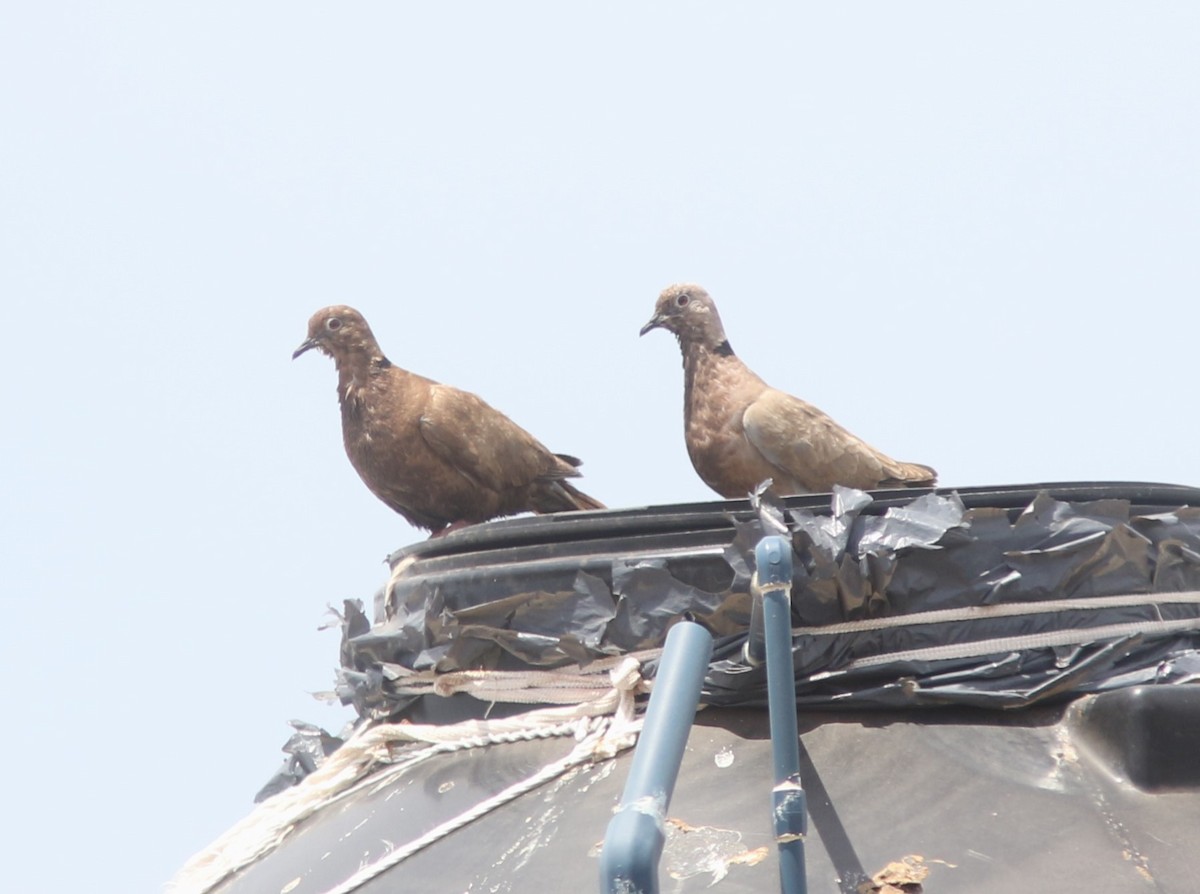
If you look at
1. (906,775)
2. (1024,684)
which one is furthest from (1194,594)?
(906,775)

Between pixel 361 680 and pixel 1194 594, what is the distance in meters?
1.28

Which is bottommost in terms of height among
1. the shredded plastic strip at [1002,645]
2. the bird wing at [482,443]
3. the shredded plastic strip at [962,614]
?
the shredded plastic strip at [1002,645]

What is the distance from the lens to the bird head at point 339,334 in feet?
13.0

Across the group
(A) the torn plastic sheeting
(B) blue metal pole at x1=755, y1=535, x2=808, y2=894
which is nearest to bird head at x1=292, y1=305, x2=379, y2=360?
(A) the torn plastic sheeting

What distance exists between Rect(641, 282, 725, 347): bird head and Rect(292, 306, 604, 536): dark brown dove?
1.46ft

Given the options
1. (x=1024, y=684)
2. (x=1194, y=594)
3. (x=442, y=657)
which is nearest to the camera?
(x=1024, y=684)

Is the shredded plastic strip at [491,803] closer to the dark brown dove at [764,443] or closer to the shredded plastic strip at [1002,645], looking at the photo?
the shredded plastic strip at [1002,645]

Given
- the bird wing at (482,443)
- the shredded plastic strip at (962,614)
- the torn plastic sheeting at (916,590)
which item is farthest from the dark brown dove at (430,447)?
the shredded plastic strip at (962,614)

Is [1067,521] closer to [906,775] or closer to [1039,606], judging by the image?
[1039,606]

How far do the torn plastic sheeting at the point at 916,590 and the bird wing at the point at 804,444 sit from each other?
125cm

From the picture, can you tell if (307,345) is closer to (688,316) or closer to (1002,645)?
(688,316)

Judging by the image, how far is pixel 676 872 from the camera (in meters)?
1.75

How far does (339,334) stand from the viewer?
4027mm

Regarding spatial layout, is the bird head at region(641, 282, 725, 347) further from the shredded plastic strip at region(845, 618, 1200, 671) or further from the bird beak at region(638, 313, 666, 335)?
the shredded plastic strip at region(845, 618, 1200, 671)
